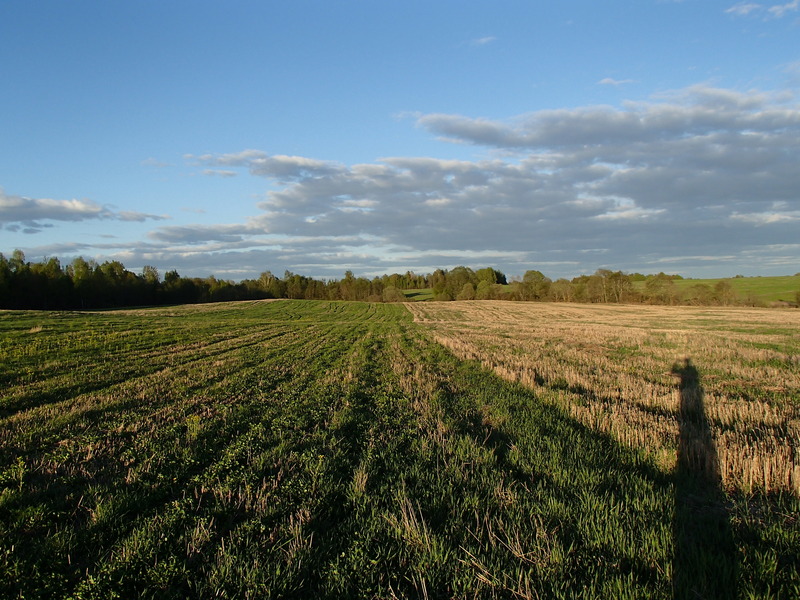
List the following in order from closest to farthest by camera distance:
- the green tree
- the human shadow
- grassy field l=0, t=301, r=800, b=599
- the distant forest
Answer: the human shadow, grassy field l=0, t=301, r=800, b=599, the distant forest, the green tree

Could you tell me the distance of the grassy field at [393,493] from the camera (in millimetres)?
3533

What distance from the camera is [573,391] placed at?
11.0m

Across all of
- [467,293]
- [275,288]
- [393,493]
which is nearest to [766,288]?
[467,293]

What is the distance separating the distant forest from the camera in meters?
77.2

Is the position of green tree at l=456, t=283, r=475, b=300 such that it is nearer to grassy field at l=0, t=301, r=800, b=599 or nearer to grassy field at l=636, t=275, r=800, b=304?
grassy field at l=636, t=275, r=800, b=304

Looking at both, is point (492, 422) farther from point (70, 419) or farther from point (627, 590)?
point (70, 419)

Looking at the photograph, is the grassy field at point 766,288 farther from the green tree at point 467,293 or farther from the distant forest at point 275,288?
the green tree at point 467,293

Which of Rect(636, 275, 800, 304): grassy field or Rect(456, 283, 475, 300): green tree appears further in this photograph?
Rect(456, 283, 475, 300): green tree

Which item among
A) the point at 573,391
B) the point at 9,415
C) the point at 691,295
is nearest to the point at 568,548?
the point at 573,391

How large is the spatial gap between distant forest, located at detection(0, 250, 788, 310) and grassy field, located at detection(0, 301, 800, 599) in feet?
285

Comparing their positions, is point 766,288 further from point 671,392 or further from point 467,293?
point 671,392

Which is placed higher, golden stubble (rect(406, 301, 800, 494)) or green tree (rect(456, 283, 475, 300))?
green tree (rect(456, 283, 475, 300))

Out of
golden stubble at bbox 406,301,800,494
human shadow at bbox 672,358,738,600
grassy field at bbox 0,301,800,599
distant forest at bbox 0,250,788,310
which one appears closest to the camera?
human shadow at bbox 672,358,738,600

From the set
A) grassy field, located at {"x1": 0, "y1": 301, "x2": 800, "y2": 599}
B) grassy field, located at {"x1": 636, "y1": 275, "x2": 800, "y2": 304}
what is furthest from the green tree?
grassy field, located at {"x1": 0, "y1": 301, "x2": 800, "y2": 599}
